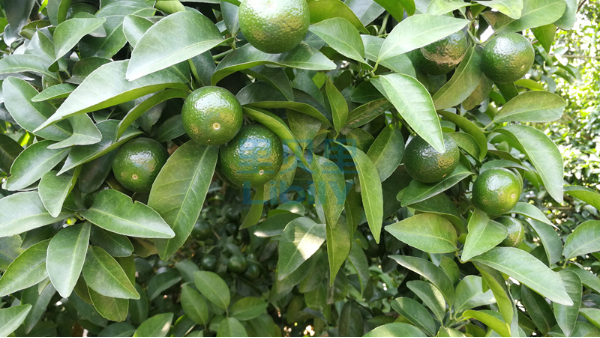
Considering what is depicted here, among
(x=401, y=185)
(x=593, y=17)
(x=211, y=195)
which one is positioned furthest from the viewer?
(x=593, y=17)

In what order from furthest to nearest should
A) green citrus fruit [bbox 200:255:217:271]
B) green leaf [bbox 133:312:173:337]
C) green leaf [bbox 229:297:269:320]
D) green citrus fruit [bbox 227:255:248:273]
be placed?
1. green citrus fruit [bbox 200:255:217:271]
2. green citrus fruit [bbox 227:255:248:273]
3. green leaf [bbox 229:297:269:320]
4. green leaf [bbox 133:312:173:337]

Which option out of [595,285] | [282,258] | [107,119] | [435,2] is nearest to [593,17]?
[595,285]

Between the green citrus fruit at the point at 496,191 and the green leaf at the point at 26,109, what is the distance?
747mm

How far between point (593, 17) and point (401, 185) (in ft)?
8.35

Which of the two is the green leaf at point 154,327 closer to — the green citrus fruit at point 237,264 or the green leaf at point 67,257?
the green citrus fruit at point 237,264

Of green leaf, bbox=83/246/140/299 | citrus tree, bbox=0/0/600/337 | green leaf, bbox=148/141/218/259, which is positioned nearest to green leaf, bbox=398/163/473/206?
citrus tree, bbox=0/0/600/337

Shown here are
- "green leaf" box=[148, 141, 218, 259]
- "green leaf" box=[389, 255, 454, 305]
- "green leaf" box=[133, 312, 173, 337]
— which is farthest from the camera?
"green leaf" box=[133, 312, 173, 337]

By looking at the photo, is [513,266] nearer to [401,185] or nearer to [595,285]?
[401,185]

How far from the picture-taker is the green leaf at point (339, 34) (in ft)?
1.88

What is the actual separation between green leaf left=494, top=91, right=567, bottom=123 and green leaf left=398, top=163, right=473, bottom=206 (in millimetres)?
157

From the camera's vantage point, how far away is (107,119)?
2.09ft

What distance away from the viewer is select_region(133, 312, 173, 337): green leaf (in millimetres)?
1026

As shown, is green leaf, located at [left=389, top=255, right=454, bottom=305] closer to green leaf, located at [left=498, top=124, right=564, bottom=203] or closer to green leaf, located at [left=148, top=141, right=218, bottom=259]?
green leaf, located at [left=498, top=124, right=564, bottom=203]

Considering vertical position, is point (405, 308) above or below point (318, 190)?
below
